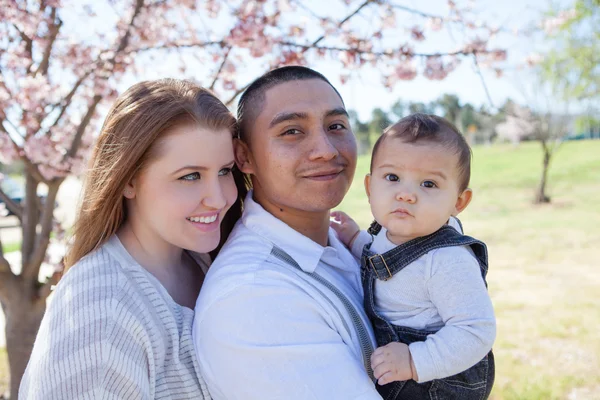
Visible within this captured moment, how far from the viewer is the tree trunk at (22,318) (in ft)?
10.9

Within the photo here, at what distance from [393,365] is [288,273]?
1.50ft

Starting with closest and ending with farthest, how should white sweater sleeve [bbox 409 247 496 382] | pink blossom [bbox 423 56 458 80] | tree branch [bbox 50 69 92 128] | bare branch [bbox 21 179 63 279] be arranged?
white sweater sleeve [bbox 409 247 496 382] < bare branch [bbox 21 179 63 279] < tree branch [bbox 50 69 92 128] < pink blossom [bbox 423 56 458 80]

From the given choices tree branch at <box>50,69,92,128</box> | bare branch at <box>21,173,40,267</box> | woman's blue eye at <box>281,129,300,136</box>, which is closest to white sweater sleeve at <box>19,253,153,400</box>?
woman's blue eye at <box>281,129,300,136</box>

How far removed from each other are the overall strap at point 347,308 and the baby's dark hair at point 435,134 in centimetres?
57

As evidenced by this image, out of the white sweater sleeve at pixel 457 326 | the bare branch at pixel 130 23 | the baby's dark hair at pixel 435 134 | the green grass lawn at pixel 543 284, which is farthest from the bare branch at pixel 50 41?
the green grass lawn at pixel 543 284

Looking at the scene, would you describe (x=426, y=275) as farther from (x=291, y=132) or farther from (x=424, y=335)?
(x=291, y=132)

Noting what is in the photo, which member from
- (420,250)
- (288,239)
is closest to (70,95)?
(288,239)

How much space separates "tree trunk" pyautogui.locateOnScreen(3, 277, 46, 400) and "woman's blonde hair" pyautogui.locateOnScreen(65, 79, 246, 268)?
1470 millimetres

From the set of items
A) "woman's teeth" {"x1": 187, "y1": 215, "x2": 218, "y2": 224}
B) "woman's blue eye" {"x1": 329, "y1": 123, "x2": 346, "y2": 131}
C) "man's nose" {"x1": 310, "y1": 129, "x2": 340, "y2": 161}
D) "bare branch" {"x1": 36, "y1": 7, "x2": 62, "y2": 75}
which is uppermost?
"bare branch" {"x1": 36, "y1": 7, "x2": 62, "y2": 75}

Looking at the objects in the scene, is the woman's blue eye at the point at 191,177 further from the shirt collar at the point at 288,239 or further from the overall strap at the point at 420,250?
the overall strap at the point at 420,250

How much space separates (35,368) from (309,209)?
1177mm

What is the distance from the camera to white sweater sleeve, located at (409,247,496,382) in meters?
1.70

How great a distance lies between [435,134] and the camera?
6.20 ft

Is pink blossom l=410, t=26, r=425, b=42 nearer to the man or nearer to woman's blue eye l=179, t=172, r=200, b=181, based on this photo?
the man
